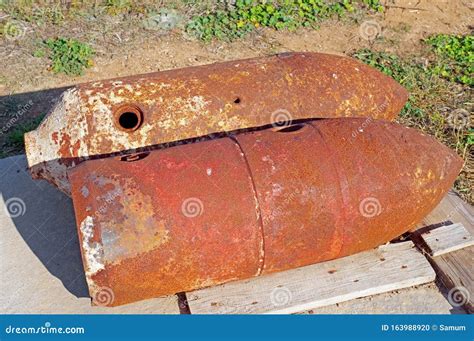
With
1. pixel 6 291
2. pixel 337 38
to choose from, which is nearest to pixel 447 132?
pixel 337 38

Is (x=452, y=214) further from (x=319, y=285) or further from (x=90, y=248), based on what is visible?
(x=90, y=248)

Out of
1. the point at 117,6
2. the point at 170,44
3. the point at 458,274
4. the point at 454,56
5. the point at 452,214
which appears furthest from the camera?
the point at 117,6

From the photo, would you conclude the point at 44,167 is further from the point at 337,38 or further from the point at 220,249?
the point at 337,38

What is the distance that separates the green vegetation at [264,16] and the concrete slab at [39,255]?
119 inches

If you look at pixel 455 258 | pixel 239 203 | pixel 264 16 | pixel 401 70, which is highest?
pixel 239 203

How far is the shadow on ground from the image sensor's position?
367 centimetres

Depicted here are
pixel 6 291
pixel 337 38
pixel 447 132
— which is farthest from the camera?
pixel 337 38

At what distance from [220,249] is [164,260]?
0.30 m

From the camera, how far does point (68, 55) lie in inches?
246

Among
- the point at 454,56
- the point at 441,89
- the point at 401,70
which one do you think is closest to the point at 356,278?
the point at 441,89

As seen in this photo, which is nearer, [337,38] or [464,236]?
[464,236]

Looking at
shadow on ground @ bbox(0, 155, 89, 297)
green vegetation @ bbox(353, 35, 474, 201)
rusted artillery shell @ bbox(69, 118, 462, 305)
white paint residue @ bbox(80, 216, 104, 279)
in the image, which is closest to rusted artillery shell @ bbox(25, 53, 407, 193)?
rusted artillery shell @ bbox(69, 118, 462, 305)

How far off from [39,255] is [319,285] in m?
1.87

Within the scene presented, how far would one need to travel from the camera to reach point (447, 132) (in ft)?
16.8
